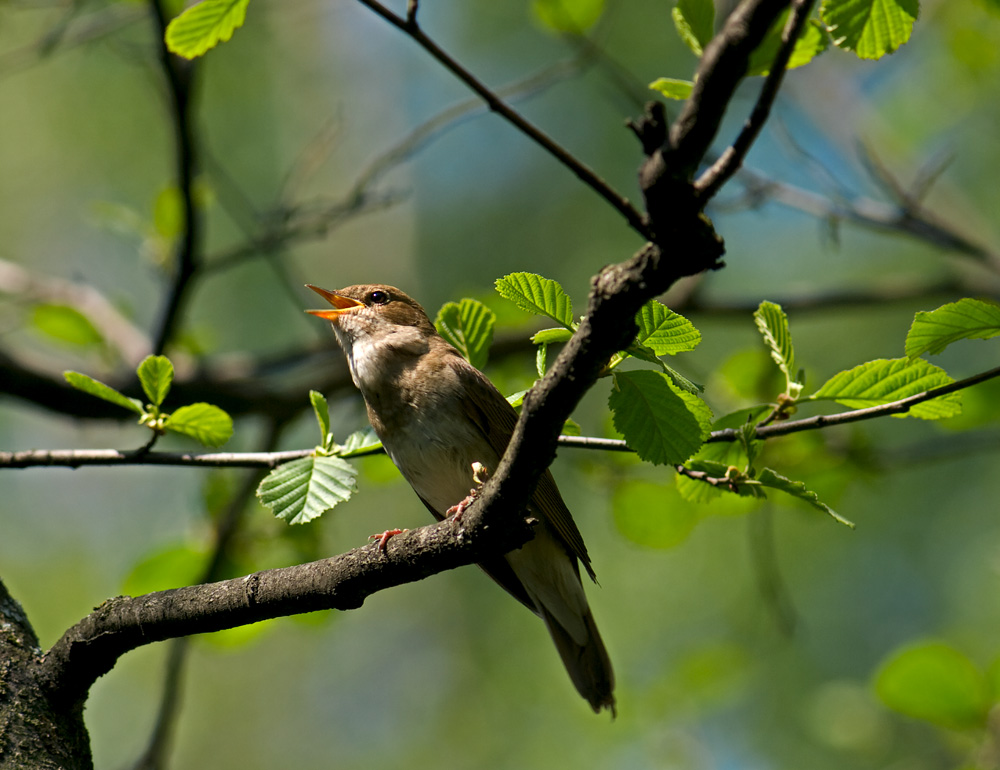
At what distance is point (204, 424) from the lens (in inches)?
116

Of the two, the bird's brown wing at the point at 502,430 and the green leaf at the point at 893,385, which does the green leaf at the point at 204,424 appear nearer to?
the bird's brown wing at the point at 502,430

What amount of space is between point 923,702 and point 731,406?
180cm

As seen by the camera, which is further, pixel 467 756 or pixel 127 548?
pixel 467 756

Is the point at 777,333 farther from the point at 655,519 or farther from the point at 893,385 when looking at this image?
the point at 655,519

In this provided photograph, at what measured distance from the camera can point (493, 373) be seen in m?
5.42

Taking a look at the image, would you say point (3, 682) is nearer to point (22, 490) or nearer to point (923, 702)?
point (923, 702)

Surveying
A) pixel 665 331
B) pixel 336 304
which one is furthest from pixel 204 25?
pixel 336 304

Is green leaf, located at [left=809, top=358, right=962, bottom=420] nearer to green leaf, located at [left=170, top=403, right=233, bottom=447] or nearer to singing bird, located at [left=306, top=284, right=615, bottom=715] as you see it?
singing bird, located at [left=306, top=284, right=615, bottom=715]

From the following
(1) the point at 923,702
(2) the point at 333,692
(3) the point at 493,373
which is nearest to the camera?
(1) the point at 923,702

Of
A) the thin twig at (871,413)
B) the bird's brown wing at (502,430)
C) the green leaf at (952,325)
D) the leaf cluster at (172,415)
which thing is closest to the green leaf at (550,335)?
the thin twig at (871,413)

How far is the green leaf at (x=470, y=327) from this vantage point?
3.10 metres

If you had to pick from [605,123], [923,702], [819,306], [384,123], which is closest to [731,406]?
[819,306]

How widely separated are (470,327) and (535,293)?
0.88m

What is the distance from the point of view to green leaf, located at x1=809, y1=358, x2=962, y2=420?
8.23 feet
